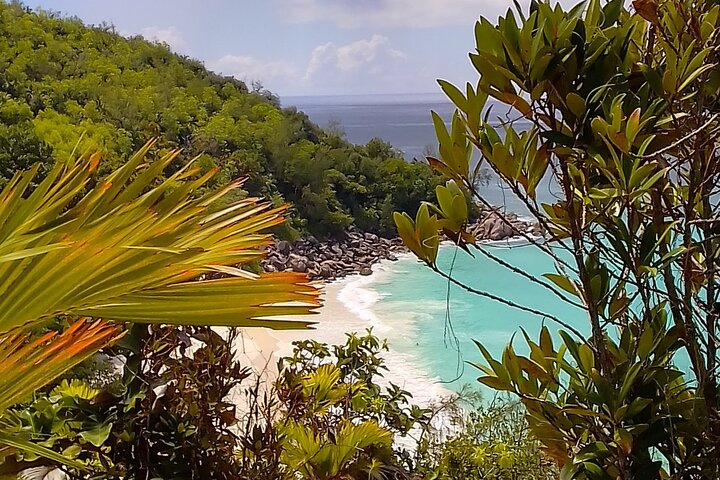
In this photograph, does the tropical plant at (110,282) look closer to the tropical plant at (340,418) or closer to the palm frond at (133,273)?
the palm frond at (133,273)

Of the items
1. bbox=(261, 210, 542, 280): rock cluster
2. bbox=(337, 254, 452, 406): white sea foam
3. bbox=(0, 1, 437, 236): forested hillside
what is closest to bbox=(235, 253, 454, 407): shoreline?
bbox=(337, 254, 452, 406): white sea foam

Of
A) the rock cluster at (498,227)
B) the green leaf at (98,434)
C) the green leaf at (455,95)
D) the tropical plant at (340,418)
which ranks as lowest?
the tropical plant at (340,418)

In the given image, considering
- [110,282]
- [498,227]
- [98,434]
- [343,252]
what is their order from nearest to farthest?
[110,282], [98,434], [498,227], [343,252]

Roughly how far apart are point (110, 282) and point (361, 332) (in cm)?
742

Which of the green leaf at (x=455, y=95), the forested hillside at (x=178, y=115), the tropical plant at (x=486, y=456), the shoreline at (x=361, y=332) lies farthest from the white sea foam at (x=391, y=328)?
the green leaf at (x=455, y=95)

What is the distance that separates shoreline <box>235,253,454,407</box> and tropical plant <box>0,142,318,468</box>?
3.03 metres

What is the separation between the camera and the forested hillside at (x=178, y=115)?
360 inches

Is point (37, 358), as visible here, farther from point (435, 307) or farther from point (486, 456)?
point (435, 307)

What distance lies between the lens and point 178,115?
1299cm

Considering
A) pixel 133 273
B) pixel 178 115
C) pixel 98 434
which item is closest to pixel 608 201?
pixel 133 273

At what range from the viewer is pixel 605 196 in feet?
2.00

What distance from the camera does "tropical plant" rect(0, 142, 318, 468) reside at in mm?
524

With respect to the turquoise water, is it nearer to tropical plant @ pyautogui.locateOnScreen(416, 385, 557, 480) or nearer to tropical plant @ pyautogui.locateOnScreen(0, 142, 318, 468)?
tropical plant @ pyautogui.locateOnScreen(416, 385, 557, 480)

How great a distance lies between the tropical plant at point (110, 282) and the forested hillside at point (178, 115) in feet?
17.8
